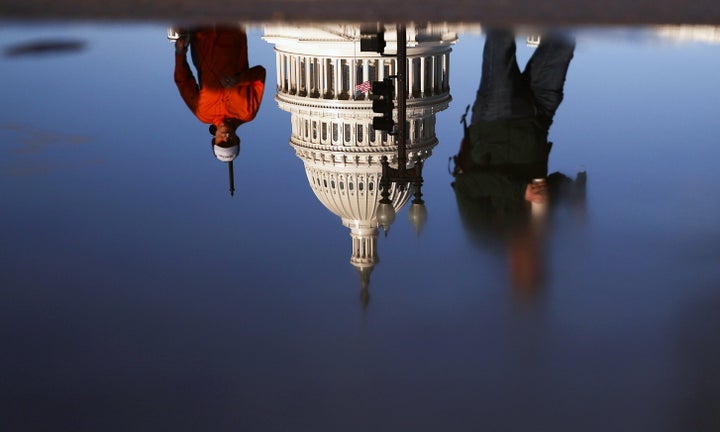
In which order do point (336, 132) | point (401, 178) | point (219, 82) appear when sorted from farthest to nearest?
point (336, 132) → point (219, 82) → point (401, 178)

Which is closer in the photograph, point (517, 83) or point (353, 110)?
point (517, 83)

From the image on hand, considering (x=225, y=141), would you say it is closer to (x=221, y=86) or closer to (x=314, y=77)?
(x=221, y=86)

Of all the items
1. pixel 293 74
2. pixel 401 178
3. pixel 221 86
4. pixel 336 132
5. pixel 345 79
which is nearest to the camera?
pixel 401 178

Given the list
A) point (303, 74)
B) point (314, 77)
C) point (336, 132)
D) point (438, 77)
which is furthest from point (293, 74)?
point (438, 77)

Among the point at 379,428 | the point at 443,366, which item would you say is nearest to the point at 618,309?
the point at 443,366

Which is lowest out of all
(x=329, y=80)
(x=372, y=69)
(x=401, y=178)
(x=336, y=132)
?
(x=336, y=132)

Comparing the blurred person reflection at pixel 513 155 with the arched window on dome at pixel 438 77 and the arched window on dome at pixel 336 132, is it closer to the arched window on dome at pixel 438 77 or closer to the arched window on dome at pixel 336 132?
the arched window on dome at pixel 438 77

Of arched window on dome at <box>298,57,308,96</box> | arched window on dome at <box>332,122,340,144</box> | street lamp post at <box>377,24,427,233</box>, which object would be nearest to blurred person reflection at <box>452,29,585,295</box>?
street lamp post at <box>377,24,427,233</box>
